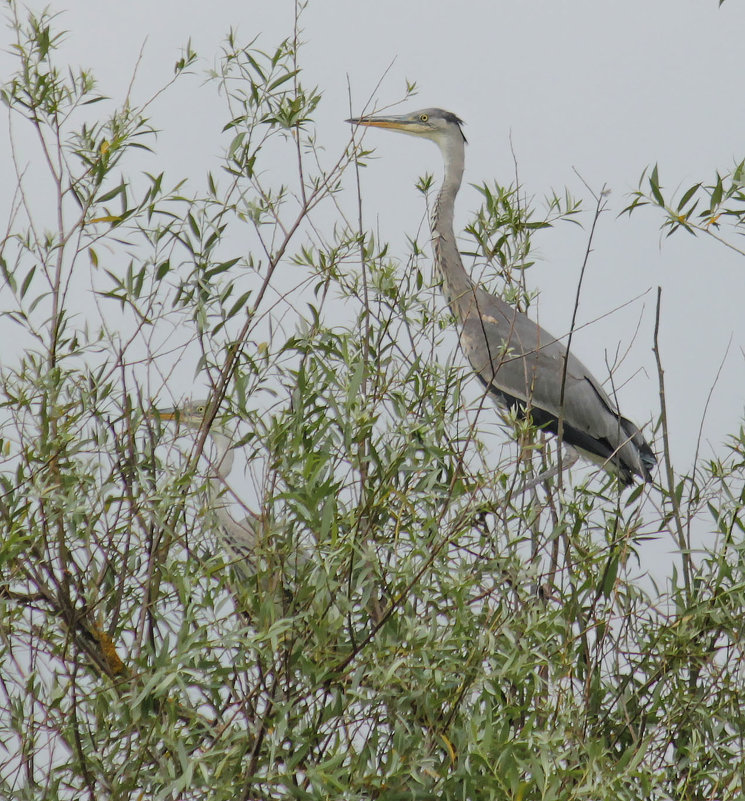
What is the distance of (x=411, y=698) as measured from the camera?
6.08 feet

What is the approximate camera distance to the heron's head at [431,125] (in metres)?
5.61

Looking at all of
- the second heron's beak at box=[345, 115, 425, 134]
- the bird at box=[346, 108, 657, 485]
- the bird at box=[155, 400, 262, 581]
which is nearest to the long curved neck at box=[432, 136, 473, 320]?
the bird at box=[346, 108, 657, 485]

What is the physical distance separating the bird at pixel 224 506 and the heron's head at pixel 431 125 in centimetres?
182

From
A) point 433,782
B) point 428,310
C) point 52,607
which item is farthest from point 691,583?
point 52,607

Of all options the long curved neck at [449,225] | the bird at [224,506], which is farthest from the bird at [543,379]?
the bird at [224,506]

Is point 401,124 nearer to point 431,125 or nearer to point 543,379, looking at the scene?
point 431,125

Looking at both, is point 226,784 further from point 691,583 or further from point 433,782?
point 691,583

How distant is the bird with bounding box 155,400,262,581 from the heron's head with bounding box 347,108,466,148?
1.82 m

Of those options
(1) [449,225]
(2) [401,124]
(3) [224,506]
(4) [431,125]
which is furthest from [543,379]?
(3) [224,506]

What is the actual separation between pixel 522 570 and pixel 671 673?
0.45 metres

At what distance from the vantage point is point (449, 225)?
535cm

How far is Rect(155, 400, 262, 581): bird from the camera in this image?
77.4 inches

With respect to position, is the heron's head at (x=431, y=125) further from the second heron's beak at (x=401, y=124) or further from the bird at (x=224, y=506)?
the bird at (x=224, y=506)

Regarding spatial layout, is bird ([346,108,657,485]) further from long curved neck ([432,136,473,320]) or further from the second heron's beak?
the second heron's beak
